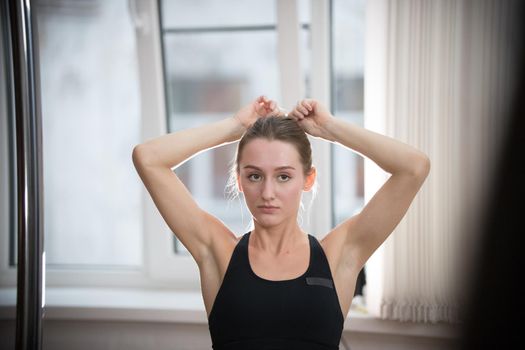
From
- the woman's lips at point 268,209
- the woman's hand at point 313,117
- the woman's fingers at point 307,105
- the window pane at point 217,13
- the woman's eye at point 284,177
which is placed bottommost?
the woman's lips at point 268,209

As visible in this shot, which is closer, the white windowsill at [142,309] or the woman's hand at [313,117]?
the woman's hand at [313,117]

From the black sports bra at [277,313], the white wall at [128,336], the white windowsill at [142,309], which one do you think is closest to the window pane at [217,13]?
the white windowsill at [142,309]

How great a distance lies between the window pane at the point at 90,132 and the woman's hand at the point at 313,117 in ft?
4.75

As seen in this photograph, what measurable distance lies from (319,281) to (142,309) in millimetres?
1204

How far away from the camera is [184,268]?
2611mm

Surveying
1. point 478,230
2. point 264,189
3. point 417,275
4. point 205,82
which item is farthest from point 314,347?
point 205,82

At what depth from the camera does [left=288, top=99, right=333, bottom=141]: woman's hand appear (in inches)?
55.8

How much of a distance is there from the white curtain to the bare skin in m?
0.64

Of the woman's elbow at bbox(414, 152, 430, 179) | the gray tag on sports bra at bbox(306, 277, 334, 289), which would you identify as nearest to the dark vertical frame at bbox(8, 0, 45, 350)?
the gray tag on sports bra at bbox(306, 277, 334, 289)

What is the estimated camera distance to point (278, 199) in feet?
4.33

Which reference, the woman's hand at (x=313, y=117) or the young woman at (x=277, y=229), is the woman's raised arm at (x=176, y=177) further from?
the woman's hand at (x=313, y=117)

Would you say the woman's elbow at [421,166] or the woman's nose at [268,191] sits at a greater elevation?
the woman's elbow at [421,166]

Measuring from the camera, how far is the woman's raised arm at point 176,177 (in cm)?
138

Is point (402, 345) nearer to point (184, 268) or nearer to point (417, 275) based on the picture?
point (417, 275)
